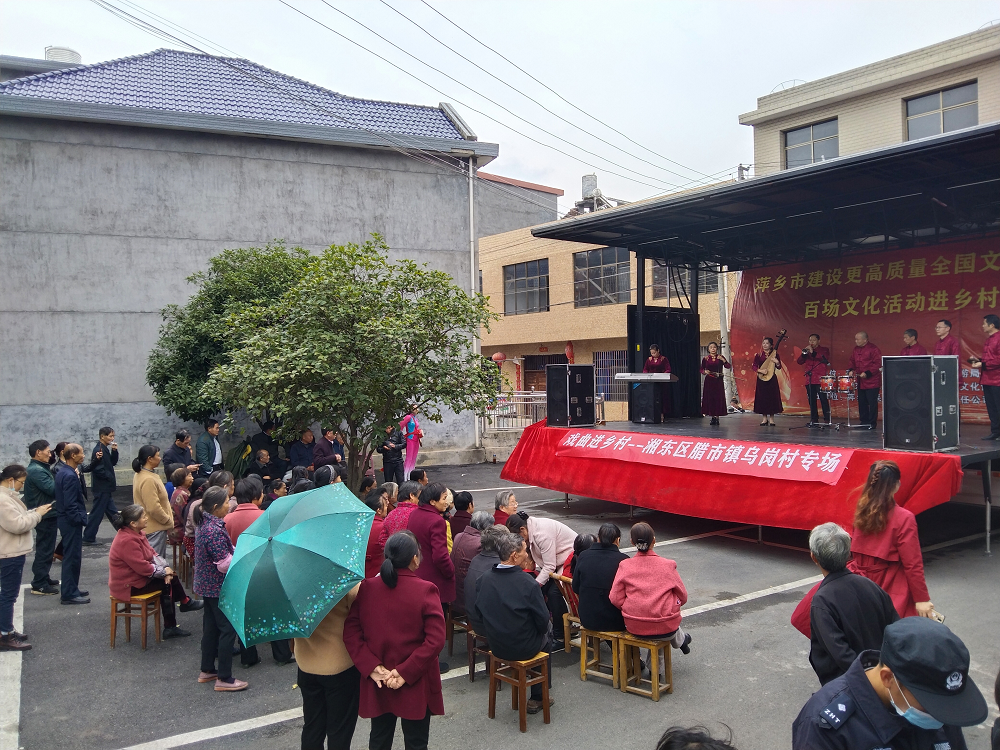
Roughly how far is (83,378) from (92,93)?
5.42 m

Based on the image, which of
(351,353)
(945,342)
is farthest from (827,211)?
(351,353)

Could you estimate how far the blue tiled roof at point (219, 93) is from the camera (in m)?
13.8

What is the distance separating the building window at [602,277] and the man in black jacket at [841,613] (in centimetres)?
2057

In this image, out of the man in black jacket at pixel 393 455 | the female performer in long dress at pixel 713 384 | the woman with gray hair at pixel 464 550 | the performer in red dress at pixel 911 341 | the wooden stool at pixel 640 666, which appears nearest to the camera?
the wooden stool at pixel 640 666

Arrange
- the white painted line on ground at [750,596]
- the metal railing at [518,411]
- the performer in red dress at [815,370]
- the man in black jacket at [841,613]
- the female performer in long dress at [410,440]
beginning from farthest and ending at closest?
the metal railing at [518,411] → the female performer in long dress at [410,440] → the performer in red dress at [815,370] → the white painted line on ground at [750,596] → the man in black jacket at [841,613]

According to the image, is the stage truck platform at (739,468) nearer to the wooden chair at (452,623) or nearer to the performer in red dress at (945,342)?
the performer in red dress at (945,342)

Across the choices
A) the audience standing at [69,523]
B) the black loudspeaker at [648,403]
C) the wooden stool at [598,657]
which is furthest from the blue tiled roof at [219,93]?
the wooden stool at [598,657]

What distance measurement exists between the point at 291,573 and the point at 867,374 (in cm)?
1052

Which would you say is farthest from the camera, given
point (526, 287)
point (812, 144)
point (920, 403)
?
point (526, 287)

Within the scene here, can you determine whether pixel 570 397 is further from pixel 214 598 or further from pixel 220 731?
pixel 220 731

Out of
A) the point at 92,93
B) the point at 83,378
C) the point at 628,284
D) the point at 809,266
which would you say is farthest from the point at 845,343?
the point at 92,93

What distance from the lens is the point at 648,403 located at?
1260 centimetres

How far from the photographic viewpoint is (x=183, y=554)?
23.4 ft

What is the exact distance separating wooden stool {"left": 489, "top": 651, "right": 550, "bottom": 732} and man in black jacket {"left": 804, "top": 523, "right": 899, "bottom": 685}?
1.61 metres
